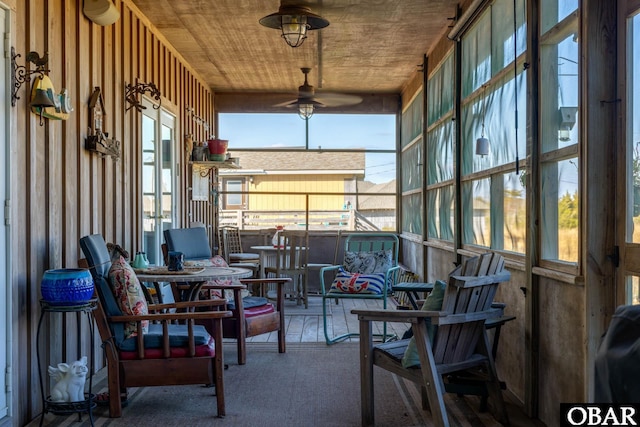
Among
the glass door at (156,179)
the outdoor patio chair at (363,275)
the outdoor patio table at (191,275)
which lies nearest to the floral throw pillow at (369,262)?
the outdoor patio chair at (363,275)

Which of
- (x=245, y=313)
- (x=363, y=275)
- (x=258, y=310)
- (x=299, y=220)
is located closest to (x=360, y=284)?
(x=363, y=275)

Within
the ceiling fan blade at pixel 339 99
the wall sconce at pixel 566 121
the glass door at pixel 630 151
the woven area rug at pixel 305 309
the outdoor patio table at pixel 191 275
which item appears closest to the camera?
the glass door at pixel 630 151

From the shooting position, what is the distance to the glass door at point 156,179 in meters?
5.86

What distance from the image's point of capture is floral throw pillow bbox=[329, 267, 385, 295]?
5484mm

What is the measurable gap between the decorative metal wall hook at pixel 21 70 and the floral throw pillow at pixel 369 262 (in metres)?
3.41

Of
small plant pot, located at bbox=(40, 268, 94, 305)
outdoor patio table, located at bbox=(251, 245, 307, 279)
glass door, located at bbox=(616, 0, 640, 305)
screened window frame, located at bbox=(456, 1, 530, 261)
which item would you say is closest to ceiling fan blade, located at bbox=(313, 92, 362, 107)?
outdoor patio table, located at bbox=(251, 245, 307, 279)

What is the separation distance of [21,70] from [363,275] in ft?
10.7

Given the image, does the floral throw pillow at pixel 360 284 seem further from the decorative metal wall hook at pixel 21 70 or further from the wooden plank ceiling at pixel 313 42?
the decorative metal wall hook at pixel 21 70

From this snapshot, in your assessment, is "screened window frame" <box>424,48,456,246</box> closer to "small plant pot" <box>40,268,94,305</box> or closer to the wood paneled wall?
the wood paneled wall

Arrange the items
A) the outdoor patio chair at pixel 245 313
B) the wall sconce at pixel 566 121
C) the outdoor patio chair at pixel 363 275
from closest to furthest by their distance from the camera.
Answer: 1. the wall sconce at pixel 566 121
2. the outdoor patio chair at pixel 245 313
3. the outdoor patio chair at pixel 363 275

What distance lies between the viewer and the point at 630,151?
2627 mm

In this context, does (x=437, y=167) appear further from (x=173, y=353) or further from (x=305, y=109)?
(x=173, y=353)

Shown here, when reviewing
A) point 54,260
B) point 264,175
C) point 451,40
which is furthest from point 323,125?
point 54,260

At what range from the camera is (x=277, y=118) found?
9.63 m
